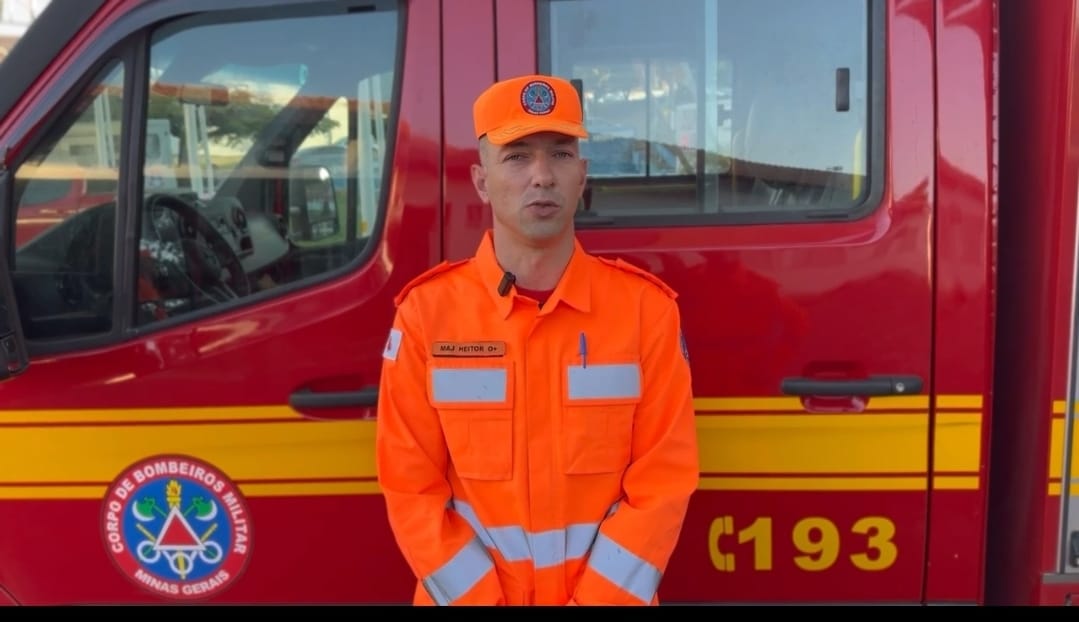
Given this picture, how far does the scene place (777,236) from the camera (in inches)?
73.5

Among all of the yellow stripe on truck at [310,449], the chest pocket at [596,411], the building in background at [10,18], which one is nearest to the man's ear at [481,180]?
the chest pocket at [596,411]

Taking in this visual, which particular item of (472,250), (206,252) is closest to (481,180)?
(472,250)

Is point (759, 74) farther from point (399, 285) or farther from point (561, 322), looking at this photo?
point (399, 285)

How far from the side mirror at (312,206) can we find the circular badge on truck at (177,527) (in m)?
0.53

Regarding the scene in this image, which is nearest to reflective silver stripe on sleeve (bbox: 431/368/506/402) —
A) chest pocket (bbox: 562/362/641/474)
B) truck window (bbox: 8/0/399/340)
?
chest pocket (bbox: 562/362/641/474)

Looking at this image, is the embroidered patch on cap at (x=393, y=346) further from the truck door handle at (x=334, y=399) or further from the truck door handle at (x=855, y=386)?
the truck door handle at (x=855, y=386)

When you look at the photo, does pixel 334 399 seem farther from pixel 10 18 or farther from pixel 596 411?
pixel 10 18

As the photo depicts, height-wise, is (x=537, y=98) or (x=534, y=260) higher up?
(x=537, y=98)

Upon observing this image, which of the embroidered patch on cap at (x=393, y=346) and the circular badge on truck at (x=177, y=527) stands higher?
the embroidered patch on cap at (x=393, y=346)

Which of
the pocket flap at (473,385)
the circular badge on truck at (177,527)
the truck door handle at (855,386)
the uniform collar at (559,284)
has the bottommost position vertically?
the circular badge on truck at (177,527)

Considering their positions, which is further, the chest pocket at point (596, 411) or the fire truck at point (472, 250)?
the fire truck at point (472, 250)

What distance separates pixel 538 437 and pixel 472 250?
0.52 metres

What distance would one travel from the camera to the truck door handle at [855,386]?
183 cm

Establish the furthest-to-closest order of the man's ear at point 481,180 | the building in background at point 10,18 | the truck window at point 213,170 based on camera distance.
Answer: the building in background at point 10,18 < the truck window at point 213,170 < the man's ear at point 481,180
